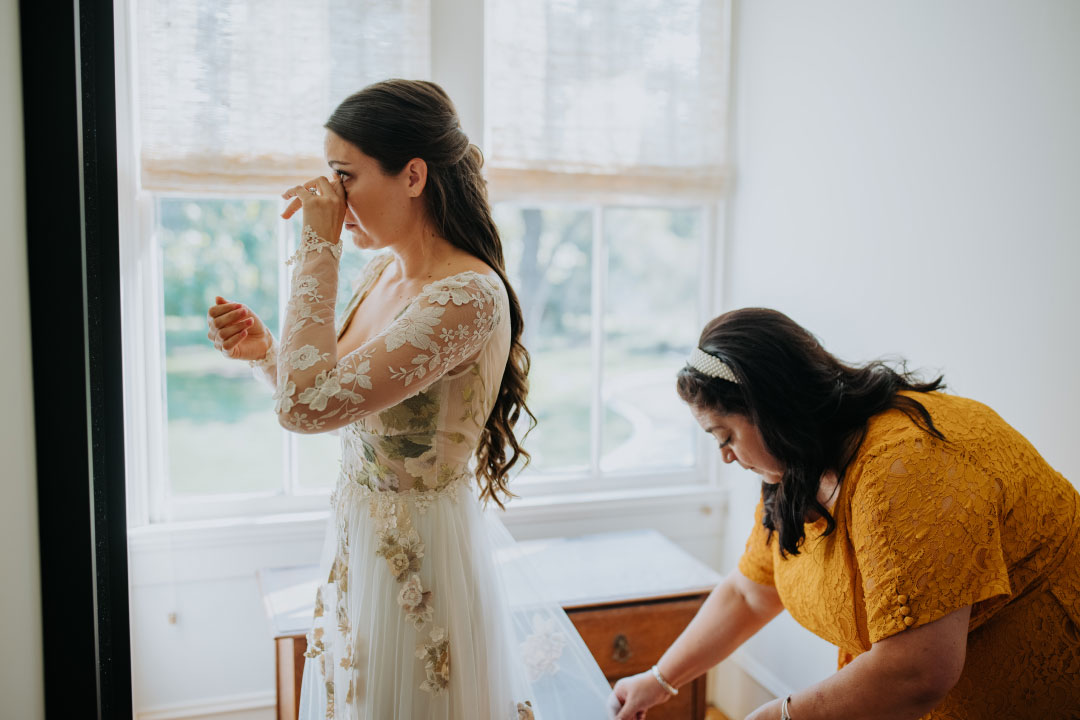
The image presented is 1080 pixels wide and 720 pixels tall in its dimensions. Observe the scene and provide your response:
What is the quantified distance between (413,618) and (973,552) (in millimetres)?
787

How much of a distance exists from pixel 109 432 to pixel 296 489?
127 cm

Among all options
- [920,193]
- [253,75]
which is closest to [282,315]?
[253,75]

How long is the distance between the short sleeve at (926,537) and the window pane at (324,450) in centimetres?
150

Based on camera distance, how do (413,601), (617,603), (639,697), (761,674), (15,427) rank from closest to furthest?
(15,427), (413,601), (639,697), (617,603), (761,674)

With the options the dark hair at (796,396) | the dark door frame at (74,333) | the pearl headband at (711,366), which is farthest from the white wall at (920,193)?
the dark door frame at (74,333)

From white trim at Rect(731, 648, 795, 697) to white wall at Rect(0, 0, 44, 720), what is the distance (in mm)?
1957

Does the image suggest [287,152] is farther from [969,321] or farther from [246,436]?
[969,321]

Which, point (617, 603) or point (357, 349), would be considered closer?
point (357, 349)

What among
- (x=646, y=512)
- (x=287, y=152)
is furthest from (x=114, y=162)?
(x=646, y=512)

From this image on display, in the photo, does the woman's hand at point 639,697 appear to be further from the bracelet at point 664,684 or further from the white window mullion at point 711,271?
the white window mullion at point 711,271

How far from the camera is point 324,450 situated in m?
2.34

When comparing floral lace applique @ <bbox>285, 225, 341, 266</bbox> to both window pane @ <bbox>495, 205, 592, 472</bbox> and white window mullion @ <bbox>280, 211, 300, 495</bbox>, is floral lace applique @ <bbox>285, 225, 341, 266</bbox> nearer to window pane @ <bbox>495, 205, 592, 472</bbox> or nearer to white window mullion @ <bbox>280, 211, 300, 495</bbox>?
white window mullion @ <bbox>280, 211, 300, 495</bbox>

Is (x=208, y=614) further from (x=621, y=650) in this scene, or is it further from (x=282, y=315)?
(x=621, y=650)

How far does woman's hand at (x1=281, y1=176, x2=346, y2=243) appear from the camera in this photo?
1.22m
